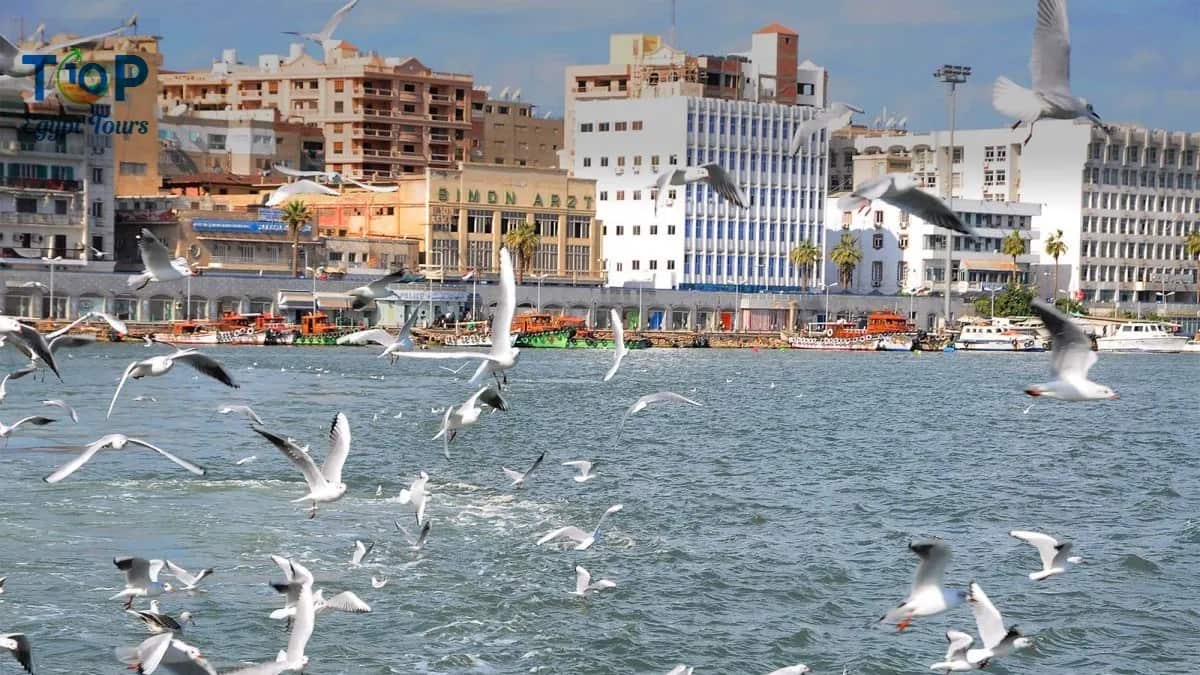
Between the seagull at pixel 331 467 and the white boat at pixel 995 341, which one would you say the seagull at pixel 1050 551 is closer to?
the seagull at pixel 331 467

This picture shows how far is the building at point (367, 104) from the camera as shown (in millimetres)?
143375

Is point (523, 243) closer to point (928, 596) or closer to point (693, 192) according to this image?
point (693, 192)

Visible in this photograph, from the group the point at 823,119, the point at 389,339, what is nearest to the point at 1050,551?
the point at 823,119

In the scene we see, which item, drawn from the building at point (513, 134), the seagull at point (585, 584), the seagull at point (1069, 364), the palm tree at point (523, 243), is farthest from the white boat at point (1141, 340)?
the seagull at point (1069, 364)

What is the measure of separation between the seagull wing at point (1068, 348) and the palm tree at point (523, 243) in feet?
341

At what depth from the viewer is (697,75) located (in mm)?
138125

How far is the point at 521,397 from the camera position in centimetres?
6406

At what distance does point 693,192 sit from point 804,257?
866 centimetres

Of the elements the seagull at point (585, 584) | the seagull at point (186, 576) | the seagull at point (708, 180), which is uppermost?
the seagull at point (708, 180)

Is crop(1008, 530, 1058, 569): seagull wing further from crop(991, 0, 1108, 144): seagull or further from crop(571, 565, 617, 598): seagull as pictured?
crop(571, 565, 617, 598): seagull

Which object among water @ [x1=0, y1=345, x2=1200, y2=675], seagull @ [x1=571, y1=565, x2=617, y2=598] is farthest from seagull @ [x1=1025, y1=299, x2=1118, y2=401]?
seagull @ [x1=571, y1=565, x2=617, y2=598]

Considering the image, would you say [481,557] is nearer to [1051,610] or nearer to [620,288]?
[1051,610]

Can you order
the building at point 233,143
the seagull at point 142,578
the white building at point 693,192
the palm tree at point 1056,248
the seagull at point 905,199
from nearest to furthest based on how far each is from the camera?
the seagull at point 905,199
the seagull at point 142,578
the building at point 233,143
the white building at point 693,192
the palm tree at point 1056,248

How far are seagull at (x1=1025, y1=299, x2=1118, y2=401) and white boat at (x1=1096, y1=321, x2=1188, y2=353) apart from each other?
114988 mm
